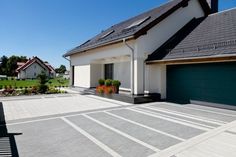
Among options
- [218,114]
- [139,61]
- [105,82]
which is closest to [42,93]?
[105,82]

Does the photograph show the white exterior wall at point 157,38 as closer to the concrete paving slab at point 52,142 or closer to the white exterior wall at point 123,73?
the white exterior wall at point 123,73

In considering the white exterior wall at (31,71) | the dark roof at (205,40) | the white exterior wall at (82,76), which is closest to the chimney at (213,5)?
the dark roof at (205,40)

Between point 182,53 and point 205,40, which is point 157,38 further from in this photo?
point 205,40

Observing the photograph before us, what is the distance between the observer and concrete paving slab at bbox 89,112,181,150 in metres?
4.83

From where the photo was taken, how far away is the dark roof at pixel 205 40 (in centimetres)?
912

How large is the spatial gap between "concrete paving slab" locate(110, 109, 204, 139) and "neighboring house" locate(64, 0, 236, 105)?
3.87m

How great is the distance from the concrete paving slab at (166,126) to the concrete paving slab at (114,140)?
1.47m

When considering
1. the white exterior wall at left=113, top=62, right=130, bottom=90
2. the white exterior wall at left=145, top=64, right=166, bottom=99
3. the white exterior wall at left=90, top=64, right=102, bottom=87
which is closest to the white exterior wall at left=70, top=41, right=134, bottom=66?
the white exterior wall at left=90, top=64, right=102, bottom=87

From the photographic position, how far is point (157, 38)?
12.4 m

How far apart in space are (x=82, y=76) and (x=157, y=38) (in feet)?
30.4

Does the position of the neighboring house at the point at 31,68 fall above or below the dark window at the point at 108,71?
above

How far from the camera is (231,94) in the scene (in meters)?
8.85

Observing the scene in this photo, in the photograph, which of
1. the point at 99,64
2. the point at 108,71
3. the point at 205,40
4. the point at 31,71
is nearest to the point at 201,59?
the point at 205,40

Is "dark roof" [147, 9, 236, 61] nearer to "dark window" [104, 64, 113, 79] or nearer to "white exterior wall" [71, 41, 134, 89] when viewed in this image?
"white exterior wall" [71, 41, 134, 89]
